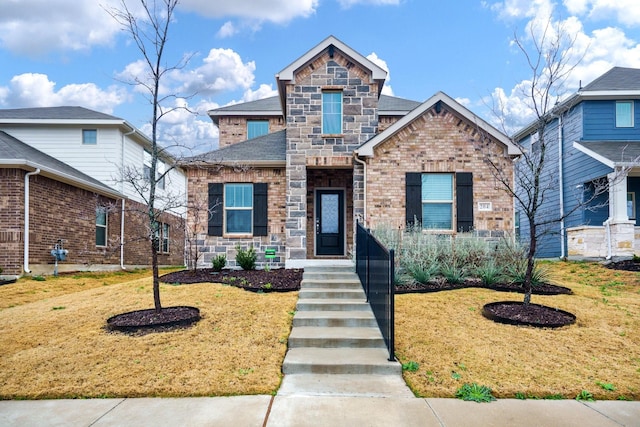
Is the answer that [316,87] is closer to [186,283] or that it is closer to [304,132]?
[304,132]

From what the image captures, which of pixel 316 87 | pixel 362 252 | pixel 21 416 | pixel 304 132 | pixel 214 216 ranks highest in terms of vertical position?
pixel 316 87

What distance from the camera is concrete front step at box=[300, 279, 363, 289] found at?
8.45 m

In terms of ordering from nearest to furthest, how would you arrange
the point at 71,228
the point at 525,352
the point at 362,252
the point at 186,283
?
the point at 525,352
the point at 362,252
the point at 186,283
the point at 71,228

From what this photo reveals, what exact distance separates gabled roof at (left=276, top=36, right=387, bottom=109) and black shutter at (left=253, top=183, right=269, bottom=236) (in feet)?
10.3

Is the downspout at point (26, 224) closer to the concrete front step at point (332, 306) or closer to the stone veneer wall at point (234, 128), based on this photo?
the stone veneer wall at point (234, 128)

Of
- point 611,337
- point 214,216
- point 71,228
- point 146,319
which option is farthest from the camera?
point 71,228

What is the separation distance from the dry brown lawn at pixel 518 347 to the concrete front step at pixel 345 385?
0.21 metres

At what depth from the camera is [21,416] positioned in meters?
4.03

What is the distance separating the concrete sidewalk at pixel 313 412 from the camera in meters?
3.84

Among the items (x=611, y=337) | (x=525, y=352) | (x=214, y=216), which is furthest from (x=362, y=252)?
(x=214, y=216)

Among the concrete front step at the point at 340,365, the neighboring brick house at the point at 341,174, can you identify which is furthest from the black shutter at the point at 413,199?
the concrete front step at the point at 340,365

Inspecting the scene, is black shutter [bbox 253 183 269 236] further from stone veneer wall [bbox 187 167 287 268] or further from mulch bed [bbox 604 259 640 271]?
mulch bed [bbox 604 259 640 271]

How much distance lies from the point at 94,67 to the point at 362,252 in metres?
5.93

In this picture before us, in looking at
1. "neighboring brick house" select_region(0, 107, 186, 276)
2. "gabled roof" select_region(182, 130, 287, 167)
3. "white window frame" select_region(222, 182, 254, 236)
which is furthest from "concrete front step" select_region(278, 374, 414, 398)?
"gabled roof" select_region(182, 130, 287, 167)
